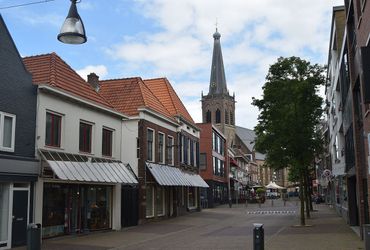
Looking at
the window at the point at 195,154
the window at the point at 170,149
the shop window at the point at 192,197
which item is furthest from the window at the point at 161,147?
the shop window at the point at 192,197

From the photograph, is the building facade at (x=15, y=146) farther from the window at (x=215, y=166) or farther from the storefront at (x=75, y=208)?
the window at (x=215, y=166)

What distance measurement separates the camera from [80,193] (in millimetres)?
21844

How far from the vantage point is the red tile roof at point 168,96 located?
1398 inches

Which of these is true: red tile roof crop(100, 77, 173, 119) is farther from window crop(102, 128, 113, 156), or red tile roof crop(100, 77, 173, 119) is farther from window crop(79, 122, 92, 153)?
window crop(79, 122, 92, 153)

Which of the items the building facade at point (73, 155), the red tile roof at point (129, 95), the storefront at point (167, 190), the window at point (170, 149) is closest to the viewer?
the building facade at point (73, 155)

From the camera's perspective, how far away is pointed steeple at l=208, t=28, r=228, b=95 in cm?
10956

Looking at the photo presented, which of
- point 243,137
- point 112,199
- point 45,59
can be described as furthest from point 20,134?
point 243,137

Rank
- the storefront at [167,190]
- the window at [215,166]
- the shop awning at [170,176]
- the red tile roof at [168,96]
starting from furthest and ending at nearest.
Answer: the window at [215,166] < the red tile roof at [168,96] < the storefront at [167,190] < the shop awning at [170,176]

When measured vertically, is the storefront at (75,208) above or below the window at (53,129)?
below

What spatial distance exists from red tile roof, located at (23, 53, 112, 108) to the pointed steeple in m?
86.8

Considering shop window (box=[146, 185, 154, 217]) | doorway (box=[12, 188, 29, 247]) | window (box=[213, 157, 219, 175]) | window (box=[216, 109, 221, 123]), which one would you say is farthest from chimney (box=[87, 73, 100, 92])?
window (box=[216, 109, 221, 123])

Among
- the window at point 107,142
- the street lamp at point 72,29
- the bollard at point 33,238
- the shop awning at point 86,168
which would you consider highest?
the street lamp at point 72,29

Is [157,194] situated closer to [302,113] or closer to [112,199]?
[112,199]

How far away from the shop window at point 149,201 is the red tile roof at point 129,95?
4.87 m
